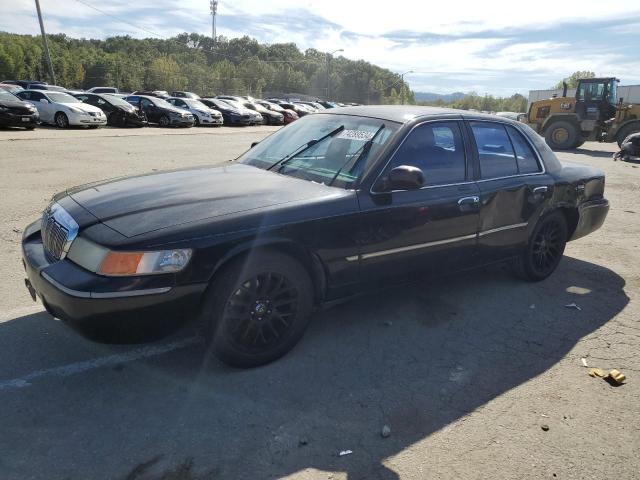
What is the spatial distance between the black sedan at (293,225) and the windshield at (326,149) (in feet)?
0.04

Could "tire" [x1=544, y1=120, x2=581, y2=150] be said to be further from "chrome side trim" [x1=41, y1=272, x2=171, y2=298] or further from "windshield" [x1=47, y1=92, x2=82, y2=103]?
"chrome side trim" [x1=41, y1=272, x2=171, y2=298]

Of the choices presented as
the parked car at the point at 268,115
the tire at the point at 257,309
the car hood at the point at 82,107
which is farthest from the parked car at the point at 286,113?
the tire at the point at 257,309

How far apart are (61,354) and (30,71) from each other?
9653 centimetres

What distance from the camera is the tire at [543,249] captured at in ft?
15.4

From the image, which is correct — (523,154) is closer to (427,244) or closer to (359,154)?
(427,244)

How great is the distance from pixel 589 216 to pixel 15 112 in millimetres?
17891

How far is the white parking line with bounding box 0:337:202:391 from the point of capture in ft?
9.48

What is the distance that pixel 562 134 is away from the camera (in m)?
20.1

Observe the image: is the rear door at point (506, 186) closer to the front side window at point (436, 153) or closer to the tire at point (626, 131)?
the front side window at point (436, 153)

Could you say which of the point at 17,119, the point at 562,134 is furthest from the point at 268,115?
the point at 562,134

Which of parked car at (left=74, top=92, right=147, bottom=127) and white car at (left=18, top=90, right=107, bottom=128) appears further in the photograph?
parked car at (left=74, top=92, right=147, bottom=127)

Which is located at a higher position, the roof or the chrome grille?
the roof

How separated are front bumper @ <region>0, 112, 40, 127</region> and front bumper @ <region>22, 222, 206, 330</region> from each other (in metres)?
17.0

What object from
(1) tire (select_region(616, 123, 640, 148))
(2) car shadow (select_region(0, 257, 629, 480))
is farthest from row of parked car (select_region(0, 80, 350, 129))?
(2) car shadow (select_region(0, 257, 629, 480))
